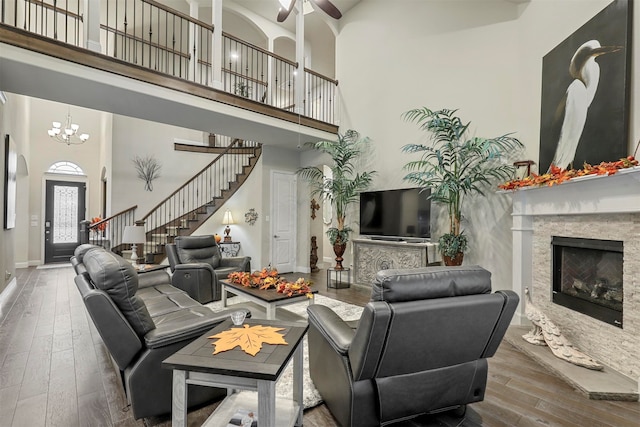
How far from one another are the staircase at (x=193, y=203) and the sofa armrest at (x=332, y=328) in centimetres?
508

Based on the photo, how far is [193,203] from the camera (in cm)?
764

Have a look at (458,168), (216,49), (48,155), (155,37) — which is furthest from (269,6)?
(48,155)

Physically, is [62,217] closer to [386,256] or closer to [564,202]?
[386,256]

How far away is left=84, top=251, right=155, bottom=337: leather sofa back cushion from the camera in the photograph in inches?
69.7

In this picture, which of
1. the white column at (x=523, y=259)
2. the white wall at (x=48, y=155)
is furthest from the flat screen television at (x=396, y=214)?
the white wall at (x=48, y=155)

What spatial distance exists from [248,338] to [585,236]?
9.97 feet

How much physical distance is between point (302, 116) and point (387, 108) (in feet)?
4.92

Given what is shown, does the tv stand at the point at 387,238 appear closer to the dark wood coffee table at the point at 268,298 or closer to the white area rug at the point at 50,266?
the dark wood coffee table at the point at 268,298

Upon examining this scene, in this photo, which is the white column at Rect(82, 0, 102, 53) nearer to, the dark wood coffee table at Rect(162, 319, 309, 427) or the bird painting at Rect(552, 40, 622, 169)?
the dark wood coffee table at Rect(162, 319, 309, 427)

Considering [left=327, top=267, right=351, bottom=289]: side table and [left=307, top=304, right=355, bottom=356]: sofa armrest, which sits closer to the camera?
[left=307, top=304, right=355, bottom=356]: sofa armrest

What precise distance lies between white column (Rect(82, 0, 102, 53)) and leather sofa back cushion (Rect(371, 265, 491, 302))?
13.2 ft

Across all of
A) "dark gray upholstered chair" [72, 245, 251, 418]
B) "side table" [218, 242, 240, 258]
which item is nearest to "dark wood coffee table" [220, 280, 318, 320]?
"dark gray upholstered chair" [72, 245, 251, 418]

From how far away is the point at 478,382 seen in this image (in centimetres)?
186

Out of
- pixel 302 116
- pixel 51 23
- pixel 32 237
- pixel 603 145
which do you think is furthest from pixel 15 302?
pixel 603 145
